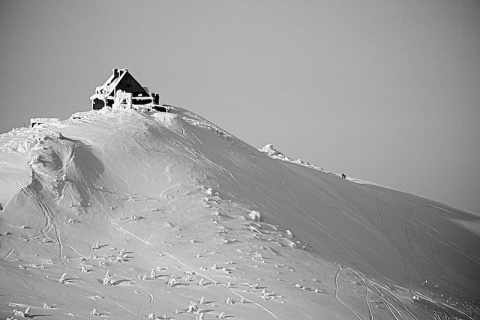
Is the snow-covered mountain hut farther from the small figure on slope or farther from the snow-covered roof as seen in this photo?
the small figure on slope

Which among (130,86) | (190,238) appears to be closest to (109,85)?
(130,86)

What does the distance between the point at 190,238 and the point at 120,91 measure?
24300mm

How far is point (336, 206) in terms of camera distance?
40.7 m

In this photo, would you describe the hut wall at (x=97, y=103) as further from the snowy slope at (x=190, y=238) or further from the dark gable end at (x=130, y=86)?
the snowy slope at (x=190, y=238)

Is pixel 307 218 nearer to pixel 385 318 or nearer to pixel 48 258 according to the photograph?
pixel 385 318

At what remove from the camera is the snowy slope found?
72.9ft

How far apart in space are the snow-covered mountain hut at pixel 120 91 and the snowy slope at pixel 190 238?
6.85 m

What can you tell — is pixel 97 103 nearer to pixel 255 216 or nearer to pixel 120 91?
pixel 120 91

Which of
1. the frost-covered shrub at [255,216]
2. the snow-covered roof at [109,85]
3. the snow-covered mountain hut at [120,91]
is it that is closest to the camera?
the frost-covered shrub at [255,216]

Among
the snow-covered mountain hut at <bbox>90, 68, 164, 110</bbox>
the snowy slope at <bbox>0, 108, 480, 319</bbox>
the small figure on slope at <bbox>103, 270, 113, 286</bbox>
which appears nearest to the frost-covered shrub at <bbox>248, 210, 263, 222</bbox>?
the snowy slope at <bbox>0, 108, 480, 319</bbox>

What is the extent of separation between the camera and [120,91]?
4828cm

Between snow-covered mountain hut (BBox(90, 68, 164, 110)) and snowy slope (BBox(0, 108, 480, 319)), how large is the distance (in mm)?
6854

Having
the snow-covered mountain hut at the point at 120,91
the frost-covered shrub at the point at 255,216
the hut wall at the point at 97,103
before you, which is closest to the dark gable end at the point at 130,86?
the snow-covered mountain hut at the point at 120,91

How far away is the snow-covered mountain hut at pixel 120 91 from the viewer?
47.3m
